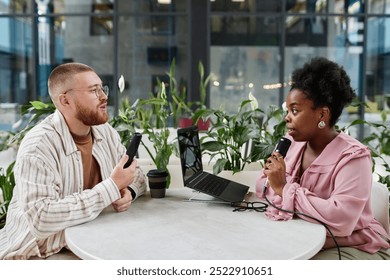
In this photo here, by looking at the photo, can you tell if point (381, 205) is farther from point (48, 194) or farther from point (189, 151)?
point (48, 194)

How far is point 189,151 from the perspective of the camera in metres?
1.80

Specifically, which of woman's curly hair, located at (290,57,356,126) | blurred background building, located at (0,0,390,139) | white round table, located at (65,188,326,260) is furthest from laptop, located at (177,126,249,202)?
blurred background building, located at (0,0,390,139)

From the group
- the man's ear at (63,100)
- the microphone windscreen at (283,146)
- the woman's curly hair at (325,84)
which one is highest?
the woman's curly hair at (325,84)

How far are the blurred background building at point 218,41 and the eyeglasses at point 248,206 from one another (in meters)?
3.96

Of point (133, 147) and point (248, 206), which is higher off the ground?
point (133, 147)

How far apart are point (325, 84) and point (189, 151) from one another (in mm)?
622

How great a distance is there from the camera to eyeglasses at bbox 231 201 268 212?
5.14 ft

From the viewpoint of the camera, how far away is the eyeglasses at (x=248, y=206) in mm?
1567

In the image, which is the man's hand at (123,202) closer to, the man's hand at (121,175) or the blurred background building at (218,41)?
the man's hand at (121,175)

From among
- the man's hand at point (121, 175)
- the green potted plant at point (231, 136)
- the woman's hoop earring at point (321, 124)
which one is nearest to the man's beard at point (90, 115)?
the man's hand at point (121, 175)

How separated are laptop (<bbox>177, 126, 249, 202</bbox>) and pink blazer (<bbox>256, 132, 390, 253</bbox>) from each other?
19 cm

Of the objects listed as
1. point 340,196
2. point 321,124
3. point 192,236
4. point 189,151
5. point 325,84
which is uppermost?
point 325,84

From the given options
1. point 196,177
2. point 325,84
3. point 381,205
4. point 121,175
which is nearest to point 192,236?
point 121,175
